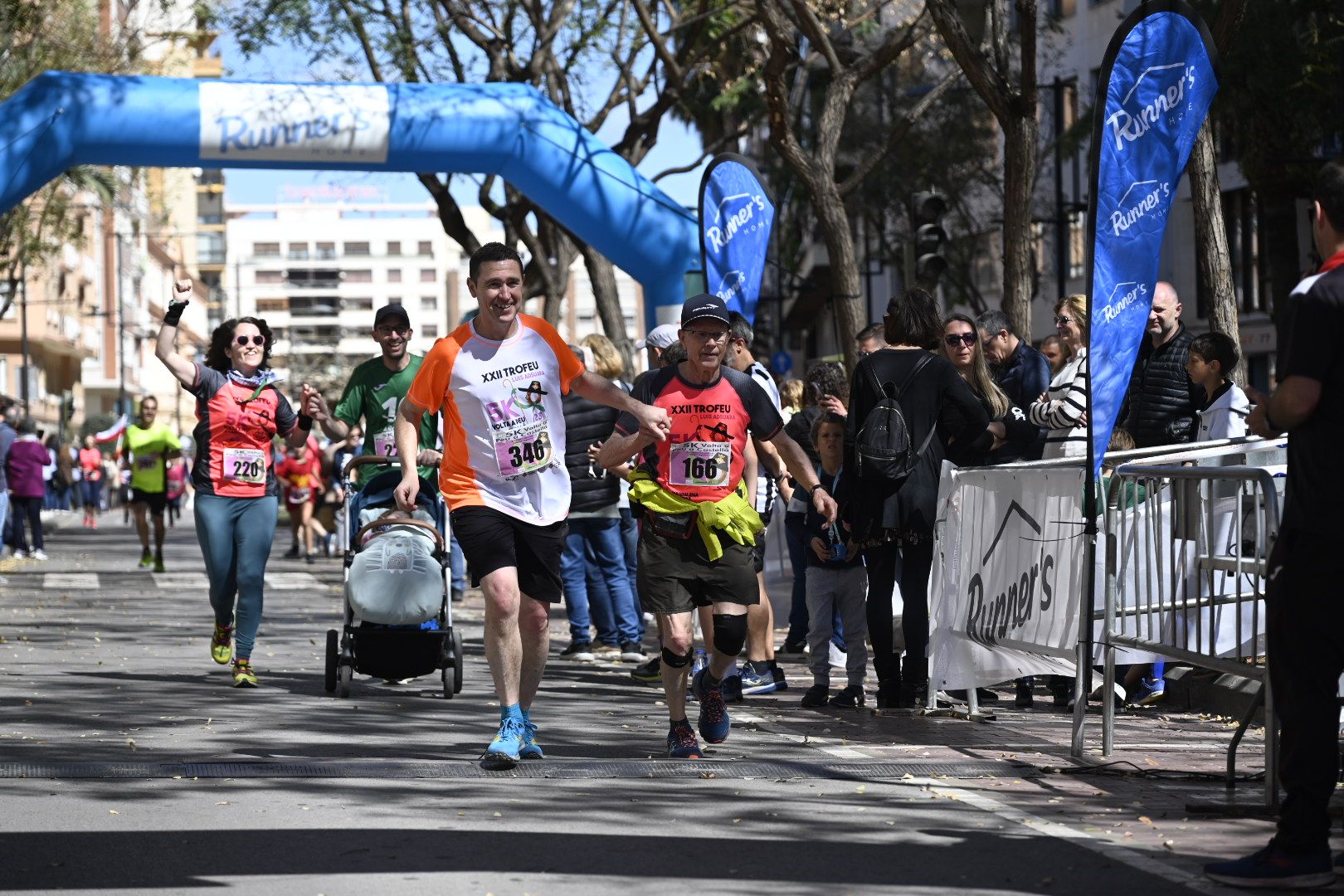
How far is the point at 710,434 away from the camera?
841cm

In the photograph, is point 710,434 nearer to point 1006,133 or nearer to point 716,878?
point 716,878

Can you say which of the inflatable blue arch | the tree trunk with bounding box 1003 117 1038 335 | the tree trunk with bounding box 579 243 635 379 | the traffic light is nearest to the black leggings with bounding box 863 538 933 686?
the tree trunk with bounding box 1003 117 1038 335

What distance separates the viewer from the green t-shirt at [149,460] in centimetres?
2281

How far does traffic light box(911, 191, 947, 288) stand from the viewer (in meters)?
17.4

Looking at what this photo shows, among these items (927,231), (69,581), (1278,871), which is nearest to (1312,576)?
(1278,871)

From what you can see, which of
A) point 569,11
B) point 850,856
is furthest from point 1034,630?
point 569,11

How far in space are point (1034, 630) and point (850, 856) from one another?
3.14 m

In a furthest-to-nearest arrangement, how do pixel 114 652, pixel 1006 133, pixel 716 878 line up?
1. pixel 1006 133
2. pixel 114 652
3. pixel 716 878

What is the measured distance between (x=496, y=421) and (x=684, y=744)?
1.47m

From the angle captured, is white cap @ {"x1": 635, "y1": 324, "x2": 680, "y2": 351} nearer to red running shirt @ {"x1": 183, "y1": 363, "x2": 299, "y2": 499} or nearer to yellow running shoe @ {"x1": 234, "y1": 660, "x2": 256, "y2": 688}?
red running shirt @ {"x1": 183, "y1": 363, "x2": 299, "y2": 499}

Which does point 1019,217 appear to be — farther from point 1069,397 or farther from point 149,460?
Result: point 149,460

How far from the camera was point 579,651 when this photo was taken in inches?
520

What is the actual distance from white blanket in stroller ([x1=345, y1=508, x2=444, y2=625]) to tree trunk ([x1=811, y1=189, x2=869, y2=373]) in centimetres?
677

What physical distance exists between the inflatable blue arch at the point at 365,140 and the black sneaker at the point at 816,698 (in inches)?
314
